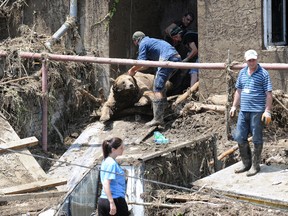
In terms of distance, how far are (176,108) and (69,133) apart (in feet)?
7.11

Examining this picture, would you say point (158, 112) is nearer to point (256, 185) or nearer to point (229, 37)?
point (229, 37)

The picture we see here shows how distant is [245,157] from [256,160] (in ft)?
0.69

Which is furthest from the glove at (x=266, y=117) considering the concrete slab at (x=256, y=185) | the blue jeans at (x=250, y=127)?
the concrete slab at (x=256, y=185)

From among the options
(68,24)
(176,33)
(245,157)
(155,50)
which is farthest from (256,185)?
(68,24)

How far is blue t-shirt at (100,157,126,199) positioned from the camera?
6.52 metres

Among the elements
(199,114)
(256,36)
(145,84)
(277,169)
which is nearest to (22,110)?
(145,84)

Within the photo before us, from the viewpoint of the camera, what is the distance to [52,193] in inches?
341

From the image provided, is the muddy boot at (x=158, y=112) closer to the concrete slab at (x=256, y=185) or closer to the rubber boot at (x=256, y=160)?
the concrete slab at (x=256, y=185)

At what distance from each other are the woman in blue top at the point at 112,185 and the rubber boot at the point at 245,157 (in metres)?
1.95

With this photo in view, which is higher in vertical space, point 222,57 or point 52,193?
point 222,57

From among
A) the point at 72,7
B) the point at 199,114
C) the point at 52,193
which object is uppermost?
the point at 72,7

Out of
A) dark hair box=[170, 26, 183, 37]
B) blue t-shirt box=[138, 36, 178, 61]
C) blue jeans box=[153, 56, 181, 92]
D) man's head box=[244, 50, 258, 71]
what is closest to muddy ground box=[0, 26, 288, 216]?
blue jeans box=[153, 56, 181, 92]

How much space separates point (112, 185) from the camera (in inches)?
257

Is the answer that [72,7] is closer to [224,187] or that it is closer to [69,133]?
[69,133]
